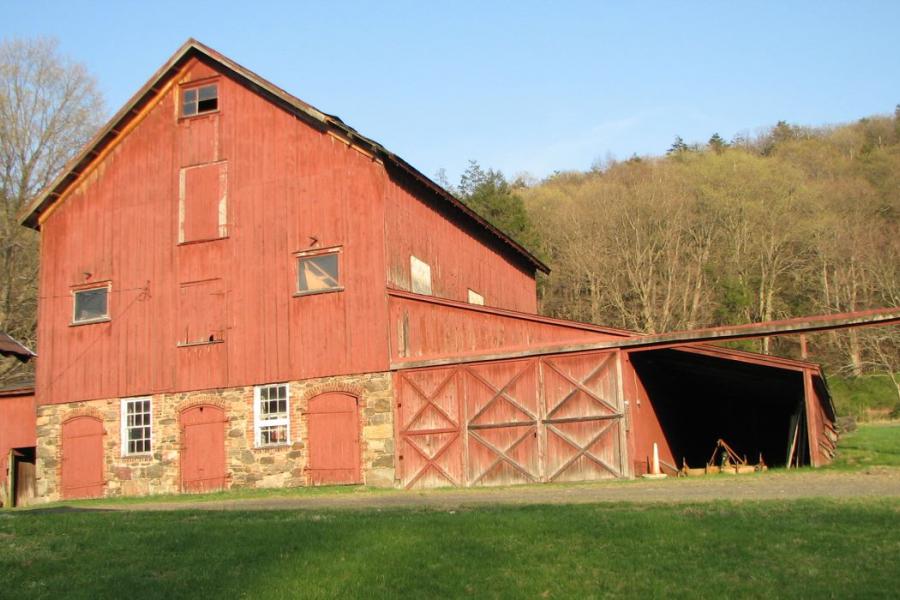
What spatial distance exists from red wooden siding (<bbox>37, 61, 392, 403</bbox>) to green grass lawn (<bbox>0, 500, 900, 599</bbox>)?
10.7m

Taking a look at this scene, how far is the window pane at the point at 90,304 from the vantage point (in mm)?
26578

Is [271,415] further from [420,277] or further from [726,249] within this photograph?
[726,249]

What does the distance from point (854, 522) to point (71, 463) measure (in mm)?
21146

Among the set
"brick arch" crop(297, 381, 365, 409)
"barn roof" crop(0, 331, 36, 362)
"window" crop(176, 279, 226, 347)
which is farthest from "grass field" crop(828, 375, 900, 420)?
"barn roof" crop(0, 331, 36, 362)

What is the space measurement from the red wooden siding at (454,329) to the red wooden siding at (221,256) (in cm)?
57

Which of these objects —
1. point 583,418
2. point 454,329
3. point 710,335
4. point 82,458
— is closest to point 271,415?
point 454,329

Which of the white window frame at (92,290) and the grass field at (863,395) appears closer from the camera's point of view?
the white window frame at (92,290)

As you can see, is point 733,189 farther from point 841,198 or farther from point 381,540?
point 381,540

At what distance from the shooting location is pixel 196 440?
24875 millimetres

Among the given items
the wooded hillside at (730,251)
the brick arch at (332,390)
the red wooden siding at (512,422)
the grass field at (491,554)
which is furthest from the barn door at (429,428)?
the wooded hillside at (730,251)

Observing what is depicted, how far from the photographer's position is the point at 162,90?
2680cm

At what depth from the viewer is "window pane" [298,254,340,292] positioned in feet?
79.6

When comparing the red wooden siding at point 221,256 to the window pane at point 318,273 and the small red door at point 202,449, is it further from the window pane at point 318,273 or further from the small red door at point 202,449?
the small red door at point 202,449

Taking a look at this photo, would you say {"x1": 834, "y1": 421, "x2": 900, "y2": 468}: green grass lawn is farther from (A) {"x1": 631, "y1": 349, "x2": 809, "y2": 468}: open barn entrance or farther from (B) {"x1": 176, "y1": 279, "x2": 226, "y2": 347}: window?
(B) {"x1": 176, "y1": 279, "x2": 226, "y2": 347}: window
